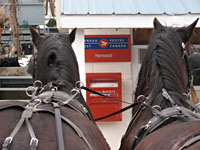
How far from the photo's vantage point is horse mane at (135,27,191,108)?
8.44ft

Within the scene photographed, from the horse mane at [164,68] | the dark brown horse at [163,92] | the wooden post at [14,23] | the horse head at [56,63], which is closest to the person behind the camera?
the dark brown horse at [163,92]

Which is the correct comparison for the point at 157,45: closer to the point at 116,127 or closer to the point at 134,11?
the point at 134,11

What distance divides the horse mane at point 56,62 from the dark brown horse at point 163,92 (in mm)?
747

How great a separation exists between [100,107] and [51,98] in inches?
115

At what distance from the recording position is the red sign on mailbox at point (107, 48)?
5.48 meters

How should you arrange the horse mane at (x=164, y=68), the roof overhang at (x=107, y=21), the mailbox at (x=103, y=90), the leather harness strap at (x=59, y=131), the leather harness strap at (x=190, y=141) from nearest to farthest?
the leather harness strap at (x=190, y=141)
the leather harness strap at (x=59, y=131)
the horse mane at (x=164, y=68)
the roof overhang at (x=107, y=21)
the mailbox at (x=103, y=90)

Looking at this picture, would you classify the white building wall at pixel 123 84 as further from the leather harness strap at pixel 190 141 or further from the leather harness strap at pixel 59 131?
the leather harness strap at pixel 190 141

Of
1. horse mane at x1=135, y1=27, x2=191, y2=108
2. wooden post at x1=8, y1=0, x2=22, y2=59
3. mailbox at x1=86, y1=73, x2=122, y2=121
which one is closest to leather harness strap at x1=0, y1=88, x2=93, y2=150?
horse mane at x1=135, y1=27, x2=191, y2=108

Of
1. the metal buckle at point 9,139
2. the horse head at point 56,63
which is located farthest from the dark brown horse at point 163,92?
the metal buckle at point 9,139

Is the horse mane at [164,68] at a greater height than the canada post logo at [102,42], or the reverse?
the canada post logo at [102,42]

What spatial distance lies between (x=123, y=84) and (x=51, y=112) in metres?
3.71

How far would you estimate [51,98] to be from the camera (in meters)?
2.41

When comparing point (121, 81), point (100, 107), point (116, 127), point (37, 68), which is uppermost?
point (37, 68)

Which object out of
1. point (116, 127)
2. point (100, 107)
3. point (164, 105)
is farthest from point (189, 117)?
point (116, 127)
